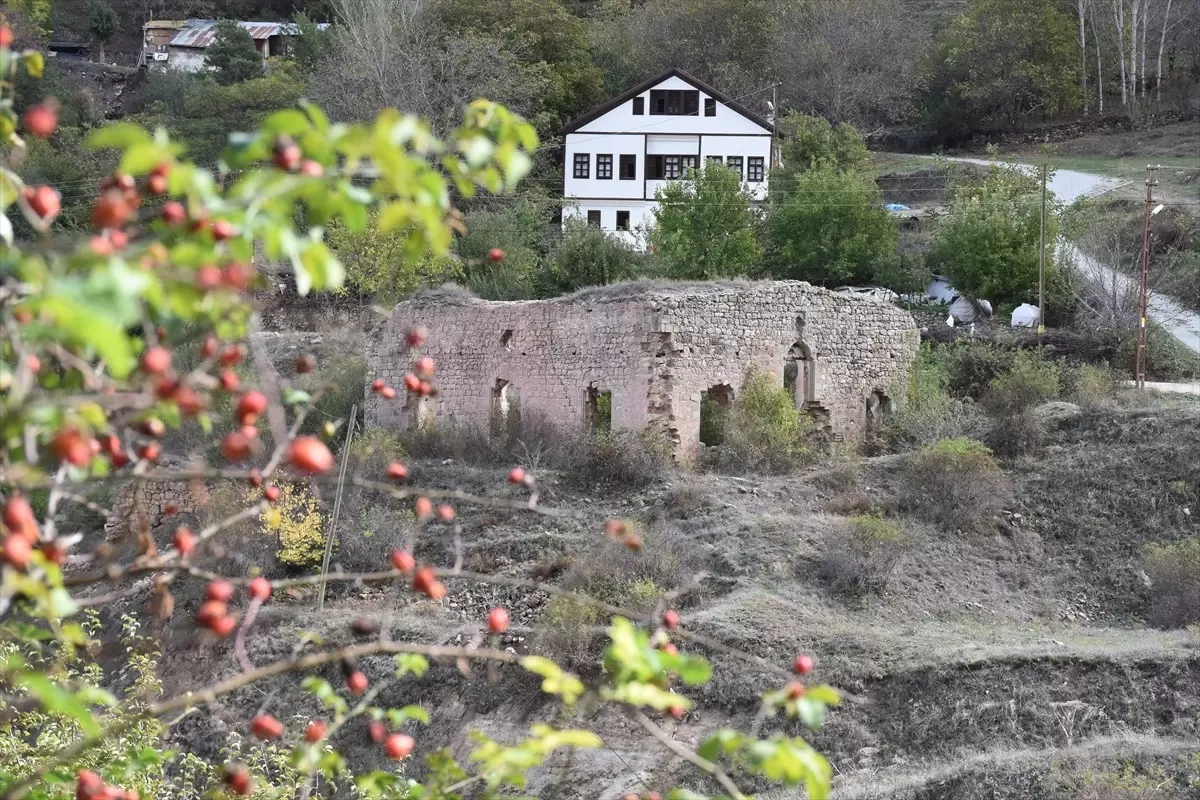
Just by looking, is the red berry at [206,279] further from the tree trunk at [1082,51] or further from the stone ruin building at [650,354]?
the tree trunk at [1082,51]

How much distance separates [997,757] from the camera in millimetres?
12617

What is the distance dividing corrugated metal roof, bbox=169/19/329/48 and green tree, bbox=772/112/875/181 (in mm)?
21786

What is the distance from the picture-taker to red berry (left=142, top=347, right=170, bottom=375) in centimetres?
342

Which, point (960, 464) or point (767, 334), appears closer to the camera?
point (960, 464)

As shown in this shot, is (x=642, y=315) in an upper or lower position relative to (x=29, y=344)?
lower

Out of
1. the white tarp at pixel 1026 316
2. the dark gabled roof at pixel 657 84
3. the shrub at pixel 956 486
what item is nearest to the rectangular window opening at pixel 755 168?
the dark gabled roof at pixel 657 84

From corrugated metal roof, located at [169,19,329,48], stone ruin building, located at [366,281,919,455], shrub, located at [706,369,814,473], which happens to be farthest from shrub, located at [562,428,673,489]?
corrugated metal roof, located at [169,19,329,48]

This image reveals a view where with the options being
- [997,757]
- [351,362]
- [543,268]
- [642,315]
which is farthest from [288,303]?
[997,757]

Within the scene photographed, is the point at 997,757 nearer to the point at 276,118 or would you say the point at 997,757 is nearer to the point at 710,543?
the point at 710,543

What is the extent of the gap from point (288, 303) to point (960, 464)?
19.4 meters

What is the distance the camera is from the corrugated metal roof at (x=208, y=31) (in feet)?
188

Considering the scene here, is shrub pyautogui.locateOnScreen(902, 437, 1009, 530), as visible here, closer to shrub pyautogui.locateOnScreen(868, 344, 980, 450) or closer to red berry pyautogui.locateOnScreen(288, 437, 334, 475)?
shrub pyautogui.locateOnScreen(868, 344, 980, 450)

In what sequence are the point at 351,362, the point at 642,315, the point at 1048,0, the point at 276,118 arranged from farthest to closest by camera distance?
the point at 1048,0, the point at 351,362, the point at 642,315, the point at 276,118

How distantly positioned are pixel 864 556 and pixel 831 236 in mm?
16972
